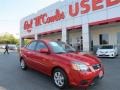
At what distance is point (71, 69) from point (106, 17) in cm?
1713

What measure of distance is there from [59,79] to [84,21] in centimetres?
1899

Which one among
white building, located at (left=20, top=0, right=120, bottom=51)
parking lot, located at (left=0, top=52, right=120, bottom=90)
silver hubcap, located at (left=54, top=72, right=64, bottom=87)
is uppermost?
white building, located at (left=20, top=0, right=120, bottom=51)

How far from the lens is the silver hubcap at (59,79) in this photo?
699 centimetres

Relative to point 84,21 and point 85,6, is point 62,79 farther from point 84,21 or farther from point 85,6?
point 85,6

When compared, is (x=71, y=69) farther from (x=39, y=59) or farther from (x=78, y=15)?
(x=78, y=15)

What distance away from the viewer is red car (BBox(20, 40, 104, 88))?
6.54 metres

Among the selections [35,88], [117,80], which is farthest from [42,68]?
[117,80]

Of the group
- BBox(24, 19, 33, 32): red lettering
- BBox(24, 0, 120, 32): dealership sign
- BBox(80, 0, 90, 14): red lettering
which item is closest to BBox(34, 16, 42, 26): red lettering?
BBox(24, 0, 120, 32): dealership sign

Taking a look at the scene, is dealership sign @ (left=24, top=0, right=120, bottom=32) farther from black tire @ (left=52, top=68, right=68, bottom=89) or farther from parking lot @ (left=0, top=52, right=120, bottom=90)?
black tire @ (left=52, top=68, right=68, bottom=89)

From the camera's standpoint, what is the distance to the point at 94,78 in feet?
21.9

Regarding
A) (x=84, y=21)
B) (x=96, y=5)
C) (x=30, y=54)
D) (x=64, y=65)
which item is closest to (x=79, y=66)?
(x=64, y=65)

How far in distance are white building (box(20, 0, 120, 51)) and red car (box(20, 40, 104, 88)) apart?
48.1 ft

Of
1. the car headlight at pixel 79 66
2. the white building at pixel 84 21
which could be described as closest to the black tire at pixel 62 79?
the car headlight at pixel 79 66

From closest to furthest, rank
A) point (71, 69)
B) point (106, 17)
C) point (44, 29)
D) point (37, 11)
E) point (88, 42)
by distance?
point (71, 69) < point (106, 17) < point (88, 42) < point (44, 29) < point (37, 11)
